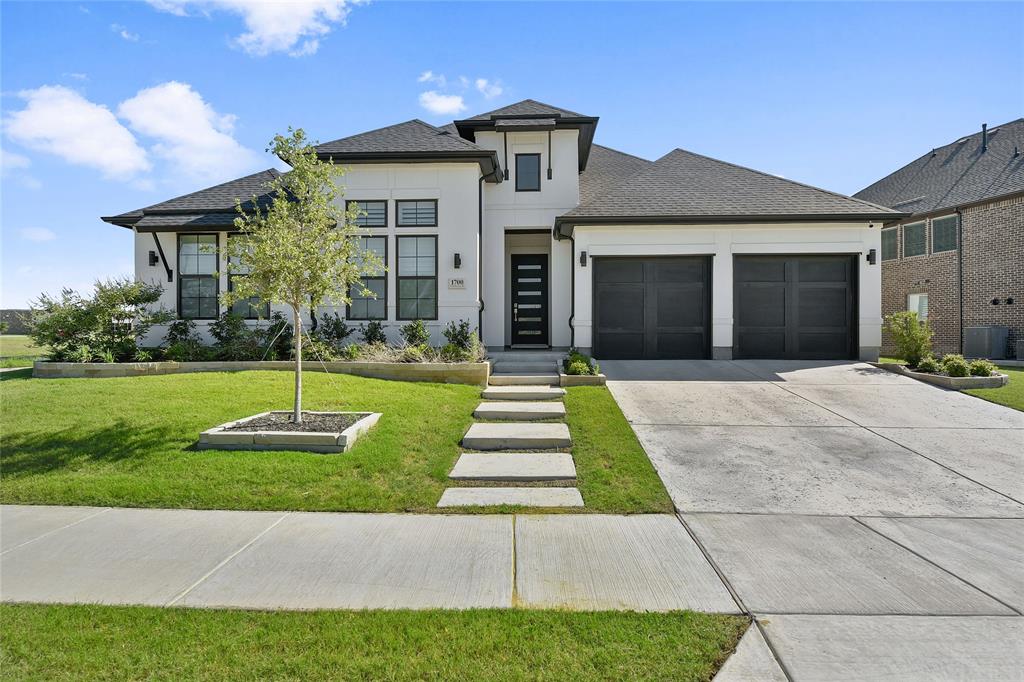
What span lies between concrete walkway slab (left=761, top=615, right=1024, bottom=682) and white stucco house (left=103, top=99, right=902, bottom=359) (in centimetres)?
937

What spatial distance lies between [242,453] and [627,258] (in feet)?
31.1

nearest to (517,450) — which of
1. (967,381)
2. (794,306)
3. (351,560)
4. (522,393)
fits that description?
(522,393)

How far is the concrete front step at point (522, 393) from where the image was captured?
8820 millimetres

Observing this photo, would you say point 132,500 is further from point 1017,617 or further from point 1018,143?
point 1018,143

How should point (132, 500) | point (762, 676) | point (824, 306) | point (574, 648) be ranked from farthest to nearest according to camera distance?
point (824, 306)
point (132, 500)
point (574, 648)
point (762, 676)

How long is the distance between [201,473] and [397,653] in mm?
3898

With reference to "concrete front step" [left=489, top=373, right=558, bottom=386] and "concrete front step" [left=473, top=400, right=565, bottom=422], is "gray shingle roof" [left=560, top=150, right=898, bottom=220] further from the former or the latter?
"concrete front step" [left=473, top=400, right=565, bottom=422]

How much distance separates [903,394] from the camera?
9.04 meters

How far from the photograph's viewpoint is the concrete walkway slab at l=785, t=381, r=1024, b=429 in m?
7.45

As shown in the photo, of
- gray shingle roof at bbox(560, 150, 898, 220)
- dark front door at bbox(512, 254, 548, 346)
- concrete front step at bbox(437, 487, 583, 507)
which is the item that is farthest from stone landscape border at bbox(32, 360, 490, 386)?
gray shingle roof at bbox(560, 150, 898, 220)

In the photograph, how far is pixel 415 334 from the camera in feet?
37.8

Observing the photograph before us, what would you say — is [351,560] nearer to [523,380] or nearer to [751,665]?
[751,665]

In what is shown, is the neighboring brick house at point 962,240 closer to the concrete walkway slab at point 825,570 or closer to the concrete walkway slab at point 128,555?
the concrete walkway slab at point 825,570

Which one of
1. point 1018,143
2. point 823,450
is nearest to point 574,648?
point 823,450
